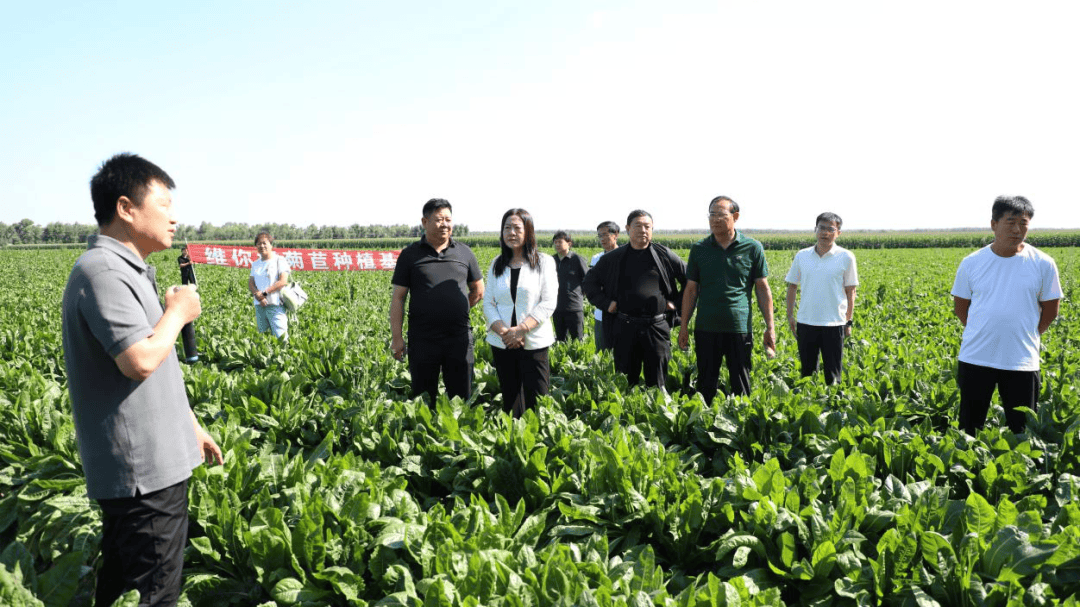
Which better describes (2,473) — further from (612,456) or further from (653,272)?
(653,272)

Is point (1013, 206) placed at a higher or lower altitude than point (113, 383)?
higher

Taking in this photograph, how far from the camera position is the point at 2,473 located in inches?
154

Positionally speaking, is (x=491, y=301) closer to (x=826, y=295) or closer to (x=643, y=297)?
(x=643, y=297)

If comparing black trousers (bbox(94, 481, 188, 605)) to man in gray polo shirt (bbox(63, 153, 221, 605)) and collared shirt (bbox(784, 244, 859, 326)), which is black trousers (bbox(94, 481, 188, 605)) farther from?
collared shirt (bbox(784, 244, 859, 326))

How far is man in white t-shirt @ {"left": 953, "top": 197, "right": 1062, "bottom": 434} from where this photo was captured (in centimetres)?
397

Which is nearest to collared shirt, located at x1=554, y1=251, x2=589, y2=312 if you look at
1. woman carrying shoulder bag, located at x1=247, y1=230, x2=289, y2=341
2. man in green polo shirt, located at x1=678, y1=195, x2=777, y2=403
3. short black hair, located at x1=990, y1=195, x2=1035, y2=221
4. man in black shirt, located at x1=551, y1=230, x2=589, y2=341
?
man in black shirt, located at x1=551, y1=230, x2=589, y2=341

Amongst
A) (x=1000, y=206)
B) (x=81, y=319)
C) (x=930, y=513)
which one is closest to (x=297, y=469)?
(x=81, y=319)

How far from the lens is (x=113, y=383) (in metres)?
2.00

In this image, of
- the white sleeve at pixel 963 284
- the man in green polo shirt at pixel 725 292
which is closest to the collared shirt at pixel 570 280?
the man in green polo shirt at pixel 725 292

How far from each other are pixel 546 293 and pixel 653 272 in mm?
1182

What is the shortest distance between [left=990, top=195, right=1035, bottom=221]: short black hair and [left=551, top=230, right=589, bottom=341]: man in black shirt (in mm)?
4682

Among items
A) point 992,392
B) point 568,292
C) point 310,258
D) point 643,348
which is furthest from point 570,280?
point 310,258

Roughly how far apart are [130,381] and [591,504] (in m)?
2.13

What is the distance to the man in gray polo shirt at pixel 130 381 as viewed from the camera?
194 centimetres
